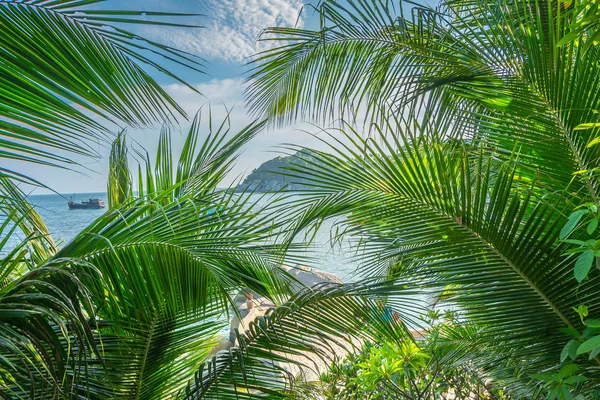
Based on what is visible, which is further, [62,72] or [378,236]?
[378,236]

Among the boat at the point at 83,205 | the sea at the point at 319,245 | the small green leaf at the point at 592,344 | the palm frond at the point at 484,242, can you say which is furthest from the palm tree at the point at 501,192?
the boat at the point at 83,205

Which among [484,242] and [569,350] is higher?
[484,242]

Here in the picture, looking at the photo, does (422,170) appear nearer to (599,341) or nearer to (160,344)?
(599,341)

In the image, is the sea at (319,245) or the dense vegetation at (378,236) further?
the sea at (319,245)

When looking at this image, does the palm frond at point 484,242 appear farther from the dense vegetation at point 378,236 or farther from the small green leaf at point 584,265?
the small green leaf at point 584,265

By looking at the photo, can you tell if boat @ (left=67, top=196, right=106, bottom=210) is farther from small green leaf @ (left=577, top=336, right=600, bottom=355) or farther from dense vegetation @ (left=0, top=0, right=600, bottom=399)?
small green leaf @ (left=577, top=336, right=600, bottom=355)

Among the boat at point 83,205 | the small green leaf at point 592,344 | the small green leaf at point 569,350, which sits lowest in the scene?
the small green leaf at point 569,350

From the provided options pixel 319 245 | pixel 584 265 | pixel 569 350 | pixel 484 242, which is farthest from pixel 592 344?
pixel 319 245

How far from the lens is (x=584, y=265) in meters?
0.89

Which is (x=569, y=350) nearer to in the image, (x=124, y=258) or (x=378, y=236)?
(x=378, y=236)

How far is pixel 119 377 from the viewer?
1.59 metres

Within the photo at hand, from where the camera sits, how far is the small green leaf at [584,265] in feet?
2.86

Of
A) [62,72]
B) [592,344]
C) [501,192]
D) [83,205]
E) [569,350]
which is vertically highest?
[62,72]

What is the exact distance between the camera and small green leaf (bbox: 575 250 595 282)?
34.3 inches
